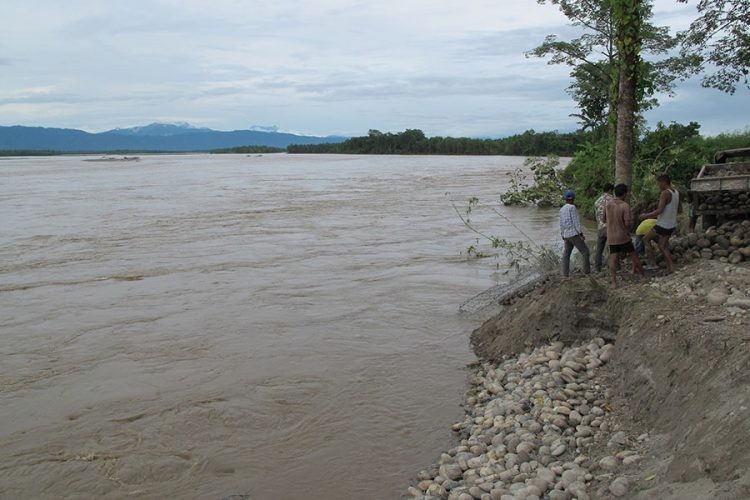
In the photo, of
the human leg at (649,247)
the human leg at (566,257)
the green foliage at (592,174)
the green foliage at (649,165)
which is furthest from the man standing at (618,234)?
the green foliage at (592,174)

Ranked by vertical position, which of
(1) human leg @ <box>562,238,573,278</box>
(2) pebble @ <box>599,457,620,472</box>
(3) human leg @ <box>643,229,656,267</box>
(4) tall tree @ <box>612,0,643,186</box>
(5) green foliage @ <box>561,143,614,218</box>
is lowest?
(2) pebble @ <box>599,457,620,472</box>

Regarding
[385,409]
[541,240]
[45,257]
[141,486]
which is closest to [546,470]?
[385,409]

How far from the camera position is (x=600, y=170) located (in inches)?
835

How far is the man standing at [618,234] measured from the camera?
8617 millimetres

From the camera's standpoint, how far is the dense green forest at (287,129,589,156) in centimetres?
9560

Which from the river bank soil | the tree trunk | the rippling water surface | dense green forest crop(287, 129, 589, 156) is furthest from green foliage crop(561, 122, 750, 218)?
dense green forest crop(287, 129, 589, 156)

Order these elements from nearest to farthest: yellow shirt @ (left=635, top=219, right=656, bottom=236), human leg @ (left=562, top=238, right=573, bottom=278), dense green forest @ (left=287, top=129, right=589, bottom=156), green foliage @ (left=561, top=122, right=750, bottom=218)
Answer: yellow shirt @ (left=635, top=219, right=656, bottom=236) → human leg @ (left=562, top=238, right=573, bottom=278) → green foliage @ (left=561, top=122, right=750, bottom=218) → dense green forest @ (left=287, top=129, right=589, bottom=156)

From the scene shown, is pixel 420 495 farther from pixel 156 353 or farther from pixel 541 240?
pixel 541 240

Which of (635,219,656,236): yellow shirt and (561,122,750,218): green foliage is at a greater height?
(561,122,750,218): green foliage

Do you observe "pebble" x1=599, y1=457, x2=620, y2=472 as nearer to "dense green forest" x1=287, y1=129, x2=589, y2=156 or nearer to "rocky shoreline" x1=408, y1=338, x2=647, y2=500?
"rocky shoreline" x1=408, y1=338, x2=647, y2=500

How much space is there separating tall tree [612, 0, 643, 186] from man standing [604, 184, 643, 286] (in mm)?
1315

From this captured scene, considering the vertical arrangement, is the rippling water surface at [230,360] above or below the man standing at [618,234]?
below

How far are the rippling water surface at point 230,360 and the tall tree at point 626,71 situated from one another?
3822 mm

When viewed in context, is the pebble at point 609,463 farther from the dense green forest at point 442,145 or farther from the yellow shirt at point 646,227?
→ the dense green forest at point 442,145
